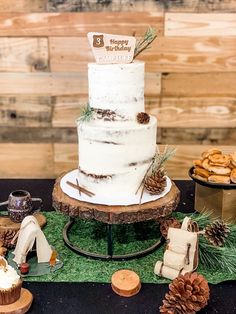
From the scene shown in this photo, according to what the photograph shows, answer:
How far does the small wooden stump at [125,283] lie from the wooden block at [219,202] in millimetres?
387

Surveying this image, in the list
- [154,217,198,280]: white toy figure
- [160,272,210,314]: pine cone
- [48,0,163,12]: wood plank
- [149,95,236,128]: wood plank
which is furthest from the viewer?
[149,95,236,128]: wood plank

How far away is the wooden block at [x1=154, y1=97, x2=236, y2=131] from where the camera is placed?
70.6 inches

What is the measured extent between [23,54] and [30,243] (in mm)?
812

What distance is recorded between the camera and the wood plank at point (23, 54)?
1732 millimetres

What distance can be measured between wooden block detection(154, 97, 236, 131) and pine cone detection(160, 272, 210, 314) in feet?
2.87

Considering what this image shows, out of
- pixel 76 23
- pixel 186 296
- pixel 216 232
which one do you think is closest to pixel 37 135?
pixel 76 23

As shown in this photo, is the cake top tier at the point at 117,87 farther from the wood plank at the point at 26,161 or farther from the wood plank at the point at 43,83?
the wood plank at the point at 26,161

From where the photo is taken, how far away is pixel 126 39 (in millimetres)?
1184

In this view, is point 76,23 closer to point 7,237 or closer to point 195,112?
point 195,112

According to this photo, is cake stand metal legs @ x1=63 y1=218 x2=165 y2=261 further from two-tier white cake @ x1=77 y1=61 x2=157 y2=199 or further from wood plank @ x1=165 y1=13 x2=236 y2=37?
wood plank @ x1=165 y1=13 x2=236 y2=37

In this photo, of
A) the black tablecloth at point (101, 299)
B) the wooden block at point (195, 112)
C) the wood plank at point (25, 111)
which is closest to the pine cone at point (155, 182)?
the black tablecloth at point (101, 299)

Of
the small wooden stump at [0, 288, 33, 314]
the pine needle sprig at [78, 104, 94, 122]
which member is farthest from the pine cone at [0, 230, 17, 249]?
the pine needle sprig at [78, 104, 94, 122]

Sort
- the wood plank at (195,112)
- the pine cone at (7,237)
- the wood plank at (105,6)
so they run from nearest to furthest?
the pine cone at (7,237), the wood plank at (105,6), the wood plank at (195,112)

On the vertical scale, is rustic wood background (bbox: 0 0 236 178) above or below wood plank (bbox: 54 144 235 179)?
above
